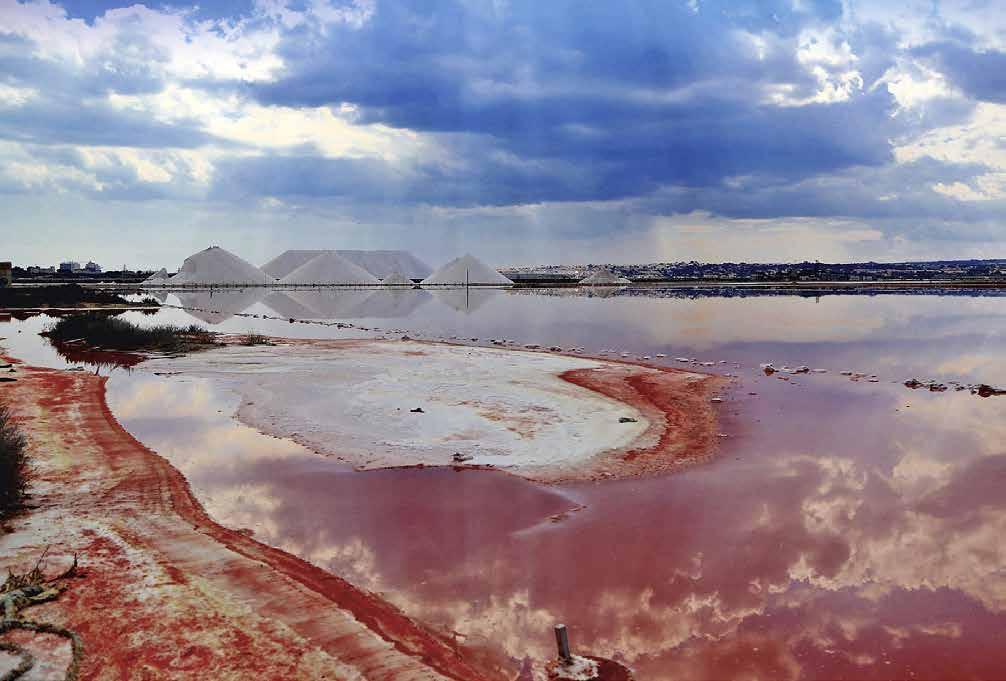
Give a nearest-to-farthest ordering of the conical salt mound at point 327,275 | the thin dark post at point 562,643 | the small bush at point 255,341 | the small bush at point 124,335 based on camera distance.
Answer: the thin dark post at point 562,643
the small bush at point 124,335
the small bush at point 255,341
the conical salt mound at point 327,275

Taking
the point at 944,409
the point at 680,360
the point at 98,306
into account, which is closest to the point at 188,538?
the point at 944,409

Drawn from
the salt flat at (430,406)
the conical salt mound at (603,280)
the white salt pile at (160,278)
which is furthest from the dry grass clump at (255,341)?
the conical salt mound at (603,280)

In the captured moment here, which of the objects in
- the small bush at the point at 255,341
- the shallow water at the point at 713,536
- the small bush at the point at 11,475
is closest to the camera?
the shallow water at the point at 713,536

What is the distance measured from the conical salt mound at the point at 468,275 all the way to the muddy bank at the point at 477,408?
7383 centimetres

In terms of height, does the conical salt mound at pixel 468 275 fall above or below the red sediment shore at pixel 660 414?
above

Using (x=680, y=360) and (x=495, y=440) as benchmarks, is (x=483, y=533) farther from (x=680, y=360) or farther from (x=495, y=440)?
(x=680, y=360)

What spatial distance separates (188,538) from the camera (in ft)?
27.5

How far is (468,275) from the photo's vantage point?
9850cm

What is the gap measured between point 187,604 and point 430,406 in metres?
9.19

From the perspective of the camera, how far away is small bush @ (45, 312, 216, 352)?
25.9 metres

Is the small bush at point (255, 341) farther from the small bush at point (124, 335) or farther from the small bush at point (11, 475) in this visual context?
the small bush at point (11, 475)

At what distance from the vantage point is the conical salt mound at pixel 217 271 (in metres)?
88.5

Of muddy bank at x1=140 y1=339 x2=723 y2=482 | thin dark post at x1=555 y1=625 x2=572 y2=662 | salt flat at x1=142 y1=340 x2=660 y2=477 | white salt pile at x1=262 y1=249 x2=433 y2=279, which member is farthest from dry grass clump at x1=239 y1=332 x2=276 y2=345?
white salt pile at x1=262 y1=249 x2=433 y2=279

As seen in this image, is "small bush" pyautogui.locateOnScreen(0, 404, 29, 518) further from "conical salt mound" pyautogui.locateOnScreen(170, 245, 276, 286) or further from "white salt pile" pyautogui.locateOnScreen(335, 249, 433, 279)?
"white salt pile" pyautogui.locateOnScreen(335, 249, 433, 279)
